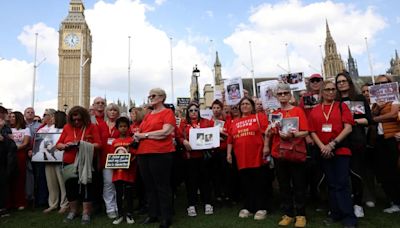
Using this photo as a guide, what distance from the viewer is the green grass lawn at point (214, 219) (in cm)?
481

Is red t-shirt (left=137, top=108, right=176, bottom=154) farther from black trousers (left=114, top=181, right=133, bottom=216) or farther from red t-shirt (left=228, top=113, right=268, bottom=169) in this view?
red t-shirt (left=228, top=113, right=268, bottom=169)

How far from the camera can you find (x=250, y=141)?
17.4 feet

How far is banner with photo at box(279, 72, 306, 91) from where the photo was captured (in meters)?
8.05

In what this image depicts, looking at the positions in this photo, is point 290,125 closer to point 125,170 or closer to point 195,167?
point 195,167

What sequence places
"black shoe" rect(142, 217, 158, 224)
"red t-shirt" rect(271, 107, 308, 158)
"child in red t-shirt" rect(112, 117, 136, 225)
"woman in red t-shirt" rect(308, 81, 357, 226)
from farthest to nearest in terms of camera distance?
"child in red t-shirt" rect(112, 117, 136, 225), "black shoe" rect(142, 217, 158, 224), "red t-shirt" rect(271, 107, 308, 158), "woman in red t-shirt" rect(308, 81, 357, 226)

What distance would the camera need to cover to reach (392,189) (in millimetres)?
5543

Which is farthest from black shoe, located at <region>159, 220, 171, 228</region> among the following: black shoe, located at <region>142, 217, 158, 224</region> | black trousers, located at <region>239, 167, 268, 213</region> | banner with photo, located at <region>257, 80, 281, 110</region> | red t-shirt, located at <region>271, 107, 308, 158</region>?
banner with photo, located at <region>257, 80, 281, 110</region>

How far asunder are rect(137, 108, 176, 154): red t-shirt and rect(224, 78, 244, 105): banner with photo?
3.00 metres

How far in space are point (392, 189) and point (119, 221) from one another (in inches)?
195

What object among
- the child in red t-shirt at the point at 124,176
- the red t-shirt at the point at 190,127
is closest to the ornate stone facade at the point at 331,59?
the red t-shirt at the point at 190,127

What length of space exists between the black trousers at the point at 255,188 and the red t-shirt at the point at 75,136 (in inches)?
111

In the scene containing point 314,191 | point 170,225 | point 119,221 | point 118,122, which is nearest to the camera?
point 170,225

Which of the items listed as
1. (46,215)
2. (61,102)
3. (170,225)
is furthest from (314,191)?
(61,102)

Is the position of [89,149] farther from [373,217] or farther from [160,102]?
[373,217]
